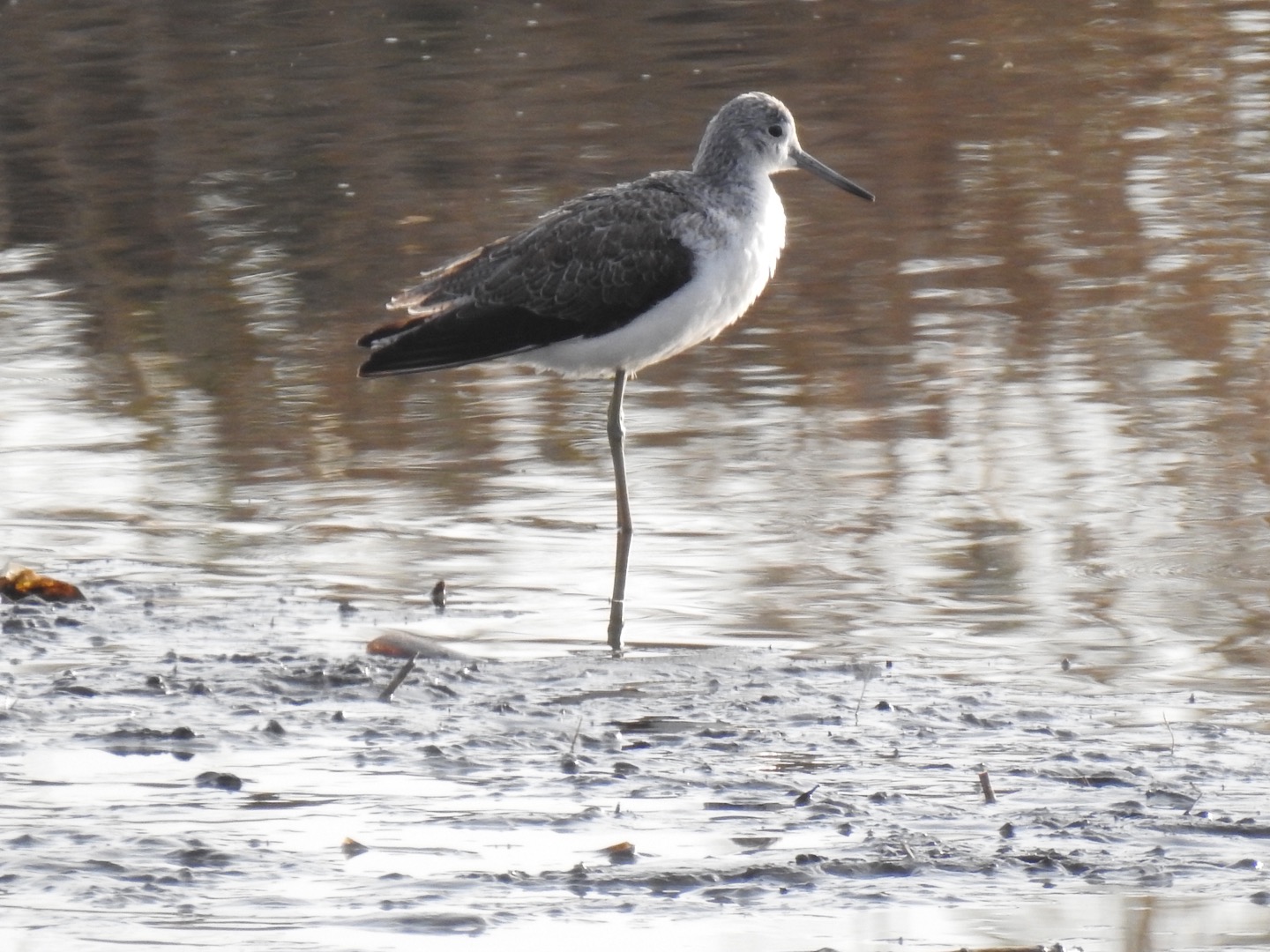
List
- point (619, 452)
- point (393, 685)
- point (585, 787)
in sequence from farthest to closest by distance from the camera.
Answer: point (619, 452), point (393, 685), point (585, 787)

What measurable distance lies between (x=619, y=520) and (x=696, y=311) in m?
0.72

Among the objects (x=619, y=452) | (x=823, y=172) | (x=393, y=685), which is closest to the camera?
(x=393, y=685)

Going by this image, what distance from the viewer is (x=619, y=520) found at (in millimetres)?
7035

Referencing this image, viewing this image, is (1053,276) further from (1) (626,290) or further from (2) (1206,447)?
(1) (626,290)

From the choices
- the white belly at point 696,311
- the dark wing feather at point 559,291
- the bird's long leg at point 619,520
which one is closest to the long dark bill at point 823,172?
the white belly at point 696,311

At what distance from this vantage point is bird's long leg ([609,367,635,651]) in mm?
6237

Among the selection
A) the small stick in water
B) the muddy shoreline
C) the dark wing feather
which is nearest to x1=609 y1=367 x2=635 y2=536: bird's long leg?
the dark wing feather

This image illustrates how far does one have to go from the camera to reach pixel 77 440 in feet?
27.1

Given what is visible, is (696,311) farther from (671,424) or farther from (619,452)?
(671,424)

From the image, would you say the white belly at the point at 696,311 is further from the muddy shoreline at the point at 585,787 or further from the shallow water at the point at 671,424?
the muddy shoreline at the point at 585,787

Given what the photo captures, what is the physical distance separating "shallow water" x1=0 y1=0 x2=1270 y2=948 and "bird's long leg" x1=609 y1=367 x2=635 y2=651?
0.05 m

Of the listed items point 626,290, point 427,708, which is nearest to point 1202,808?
point 427,708

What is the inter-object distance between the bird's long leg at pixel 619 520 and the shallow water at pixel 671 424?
48mm

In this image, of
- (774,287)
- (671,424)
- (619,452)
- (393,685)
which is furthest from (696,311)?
(774,287)
